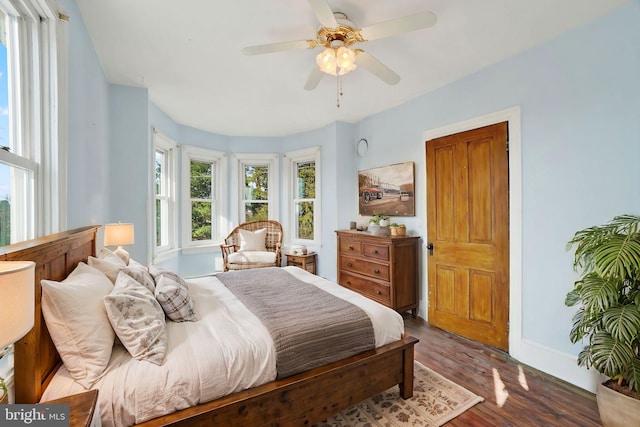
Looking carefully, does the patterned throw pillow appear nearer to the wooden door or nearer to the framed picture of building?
the wooden door

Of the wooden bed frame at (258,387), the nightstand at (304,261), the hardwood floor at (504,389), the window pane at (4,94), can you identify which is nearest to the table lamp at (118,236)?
the wooden bed frame at (258,387)

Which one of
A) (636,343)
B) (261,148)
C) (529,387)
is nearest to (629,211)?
(636,343)

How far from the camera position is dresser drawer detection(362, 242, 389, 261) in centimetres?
321

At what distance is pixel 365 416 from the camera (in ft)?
5.93

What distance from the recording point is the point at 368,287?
11.4 ft

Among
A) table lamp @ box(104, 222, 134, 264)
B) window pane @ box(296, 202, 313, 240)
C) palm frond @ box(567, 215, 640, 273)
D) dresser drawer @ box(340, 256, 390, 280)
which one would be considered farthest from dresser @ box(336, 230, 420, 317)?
table lamp @ box(104, 222, 134, 264)

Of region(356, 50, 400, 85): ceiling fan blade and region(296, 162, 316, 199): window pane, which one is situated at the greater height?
region(356, 50, 400, 85): ceiling fan blade

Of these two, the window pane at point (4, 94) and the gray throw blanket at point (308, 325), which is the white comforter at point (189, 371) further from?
the window pane at point (4, 94)

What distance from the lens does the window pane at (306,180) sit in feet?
16.1

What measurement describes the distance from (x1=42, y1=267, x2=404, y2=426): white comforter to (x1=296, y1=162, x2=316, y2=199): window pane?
3255mm

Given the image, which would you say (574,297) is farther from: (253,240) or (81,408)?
(253,240)

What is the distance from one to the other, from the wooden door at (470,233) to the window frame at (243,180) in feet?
9.55

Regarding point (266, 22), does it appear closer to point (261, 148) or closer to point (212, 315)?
point (212, 315)

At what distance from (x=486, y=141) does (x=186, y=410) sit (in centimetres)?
306
